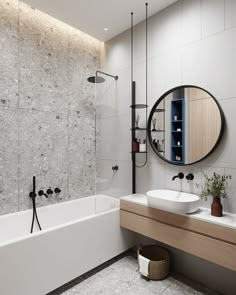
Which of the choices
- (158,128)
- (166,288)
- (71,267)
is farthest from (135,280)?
(158,128)

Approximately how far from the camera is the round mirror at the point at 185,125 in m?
2.11

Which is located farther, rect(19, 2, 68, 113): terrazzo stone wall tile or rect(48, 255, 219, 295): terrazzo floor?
rect(19, 2, 68, 113): terrazzo stone wall tile

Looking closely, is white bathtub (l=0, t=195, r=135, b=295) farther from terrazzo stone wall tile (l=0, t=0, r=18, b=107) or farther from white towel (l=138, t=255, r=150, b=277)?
terrazzo stone wall tile (l=0, t=0, r=18, b=107)

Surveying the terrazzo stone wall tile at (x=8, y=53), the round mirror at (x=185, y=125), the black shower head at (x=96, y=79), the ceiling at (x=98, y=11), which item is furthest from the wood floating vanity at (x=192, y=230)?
the ceiling at (x=98, y=11)

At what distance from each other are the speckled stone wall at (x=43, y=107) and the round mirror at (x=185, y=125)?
1.18 meters

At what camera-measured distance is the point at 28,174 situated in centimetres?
261


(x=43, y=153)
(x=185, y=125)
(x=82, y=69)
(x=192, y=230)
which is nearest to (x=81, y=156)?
(x=43, y=153)

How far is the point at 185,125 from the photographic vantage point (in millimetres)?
2338

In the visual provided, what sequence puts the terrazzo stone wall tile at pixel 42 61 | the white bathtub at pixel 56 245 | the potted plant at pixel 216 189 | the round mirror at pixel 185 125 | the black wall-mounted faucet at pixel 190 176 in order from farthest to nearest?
the terrazzo stone wall tile at pixel 42 61 → the black wall-mounted faucet at pixel 190 176 → the round mirror at pixel 185 125 → the potted plant at pixel 216 189 → the white bathtub at pixel 56 245

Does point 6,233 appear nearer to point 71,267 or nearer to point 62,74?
point 71,267

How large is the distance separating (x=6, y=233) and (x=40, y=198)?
0.55 metres

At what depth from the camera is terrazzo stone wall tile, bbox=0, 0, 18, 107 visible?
2.36 m

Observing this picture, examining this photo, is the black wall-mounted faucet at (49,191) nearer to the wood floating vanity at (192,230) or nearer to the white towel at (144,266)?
the wood floating vanity at (192,230)

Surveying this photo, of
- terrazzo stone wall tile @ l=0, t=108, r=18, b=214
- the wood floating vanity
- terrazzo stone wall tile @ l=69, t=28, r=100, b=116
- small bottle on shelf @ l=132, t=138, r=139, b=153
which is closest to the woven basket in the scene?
the wood floating vanity
